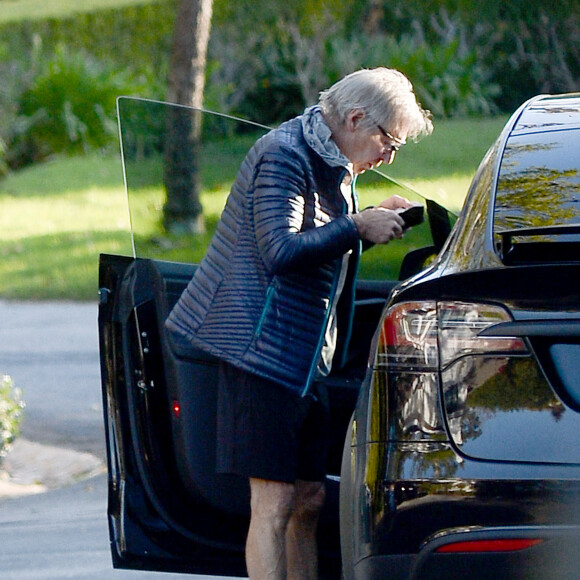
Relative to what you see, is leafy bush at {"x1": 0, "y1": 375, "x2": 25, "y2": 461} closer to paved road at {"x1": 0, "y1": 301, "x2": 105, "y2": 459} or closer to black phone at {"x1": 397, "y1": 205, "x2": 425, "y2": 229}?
paved road at {"x1": 0, "y1": 301, "x2": 105, "y2": 459}

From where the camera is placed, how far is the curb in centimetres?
566

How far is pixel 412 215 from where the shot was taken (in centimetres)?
336

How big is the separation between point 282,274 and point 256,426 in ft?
1.38

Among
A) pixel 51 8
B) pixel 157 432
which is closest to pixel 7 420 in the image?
pixel 157 432

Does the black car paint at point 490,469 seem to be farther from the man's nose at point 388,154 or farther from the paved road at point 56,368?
the paved road at point 56,368

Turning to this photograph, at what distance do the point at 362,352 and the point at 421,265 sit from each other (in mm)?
334

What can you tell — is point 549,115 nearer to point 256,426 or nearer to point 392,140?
point 392,140

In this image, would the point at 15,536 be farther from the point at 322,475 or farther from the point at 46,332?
the point at 46,332

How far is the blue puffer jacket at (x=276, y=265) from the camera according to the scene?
3088 mm

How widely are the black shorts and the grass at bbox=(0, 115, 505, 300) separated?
52 centimetres

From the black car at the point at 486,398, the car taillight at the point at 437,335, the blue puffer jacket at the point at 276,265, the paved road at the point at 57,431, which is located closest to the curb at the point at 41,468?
the paved road at the point at 57,431

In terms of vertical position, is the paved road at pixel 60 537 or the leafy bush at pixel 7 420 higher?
the leafy bush at pixel 7 420

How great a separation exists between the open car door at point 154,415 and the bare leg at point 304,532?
0.05m

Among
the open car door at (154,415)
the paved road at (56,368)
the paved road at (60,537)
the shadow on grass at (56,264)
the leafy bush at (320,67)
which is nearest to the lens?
the open car door at (154,415)
